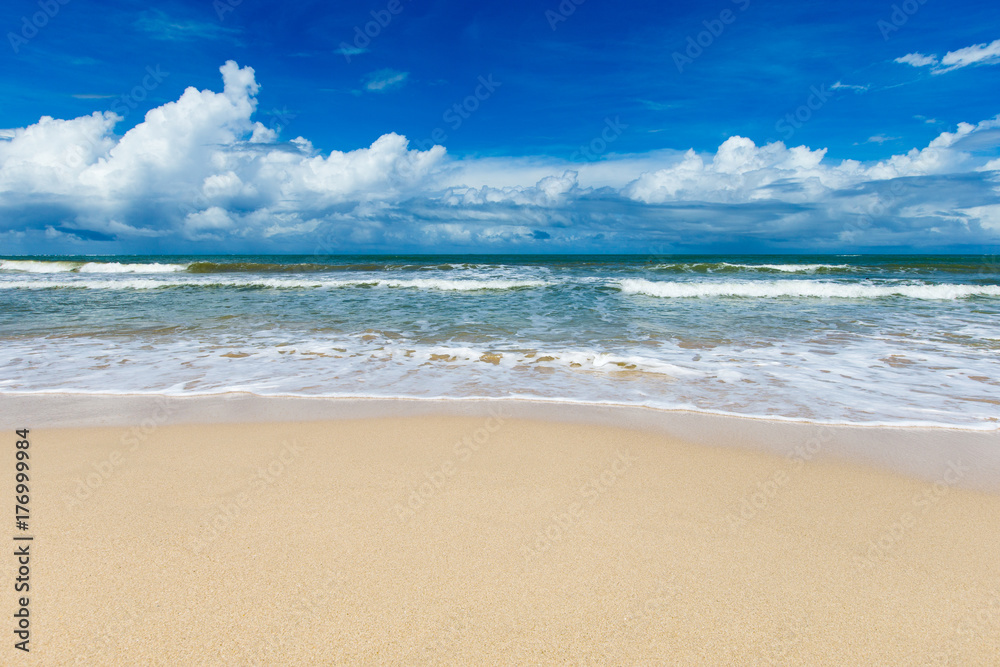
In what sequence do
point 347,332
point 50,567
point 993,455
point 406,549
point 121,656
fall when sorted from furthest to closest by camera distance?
point 347,332 < point 993,455 < point 406,549 < point 50,567 < point 121,656

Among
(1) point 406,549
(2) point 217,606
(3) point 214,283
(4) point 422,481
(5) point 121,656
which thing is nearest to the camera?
(5) point 121,656

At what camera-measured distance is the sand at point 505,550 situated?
172cm

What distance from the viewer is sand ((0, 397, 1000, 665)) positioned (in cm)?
172

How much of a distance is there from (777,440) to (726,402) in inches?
37.3

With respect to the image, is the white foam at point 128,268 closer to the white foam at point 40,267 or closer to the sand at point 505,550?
the white foam at point 40,267

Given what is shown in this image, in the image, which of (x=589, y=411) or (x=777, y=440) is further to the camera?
(x=589, y=411)

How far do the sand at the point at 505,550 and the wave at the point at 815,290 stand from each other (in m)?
15.1

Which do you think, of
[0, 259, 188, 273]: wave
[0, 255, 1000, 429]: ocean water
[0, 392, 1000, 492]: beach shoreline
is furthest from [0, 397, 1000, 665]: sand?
[0, 259, 188, 273]: wave

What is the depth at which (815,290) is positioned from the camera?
18.7 m

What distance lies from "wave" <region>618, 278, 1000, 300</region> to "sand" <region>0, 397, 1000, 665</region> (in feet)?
49.5

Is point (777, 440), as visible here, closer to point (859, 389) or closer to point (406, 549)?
point (859, 389)

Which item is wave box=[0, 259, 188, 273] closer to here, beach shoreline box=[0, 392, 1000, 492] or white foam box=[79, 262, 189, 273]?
white foam box=[79, 262, 189, 273]

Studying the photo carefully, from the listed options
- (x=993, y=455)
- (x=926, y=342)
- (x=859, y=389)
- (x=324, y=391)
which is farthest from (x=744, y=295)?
(x=324, y=391)

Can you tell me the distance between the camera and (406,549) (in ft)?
7.30
